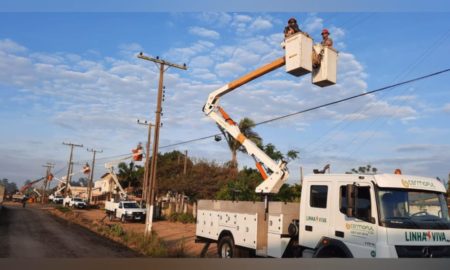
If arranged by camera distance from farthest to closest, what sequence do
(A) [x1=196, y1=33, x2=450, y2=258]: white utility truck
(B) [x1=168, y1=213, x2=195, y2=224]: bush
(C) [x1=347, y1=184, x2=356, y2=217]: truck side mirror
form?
(B) [x1=168, y1=213, x2=195, y2=224]: bush, (C) [x1=347, y1=184, x2=356, y2=217]: truck side mirror, (A) [x1=196, y1=33, x2=450, y2=258]: white utility truck

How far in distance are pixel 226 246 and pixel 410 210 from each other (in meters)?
5.27

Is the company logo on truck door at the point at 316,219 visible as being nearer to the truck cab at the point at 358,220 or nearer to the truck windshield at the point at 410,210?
the truck cab at the point at 358,220

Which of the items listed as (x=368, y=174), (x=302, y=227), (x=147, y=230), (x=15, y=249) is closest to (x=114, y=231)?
(x=147, y=230)

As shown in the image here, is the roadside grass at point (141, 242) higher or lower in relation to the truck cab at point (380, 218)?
lower

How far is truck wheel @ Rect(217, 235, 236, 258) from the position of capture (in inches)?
429

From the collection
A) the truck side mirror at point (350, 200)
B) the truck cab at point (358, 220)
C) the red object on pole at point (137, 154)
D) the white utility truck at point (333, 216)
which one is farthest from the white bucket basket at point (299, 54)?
the red object on pole at point (137, 154)

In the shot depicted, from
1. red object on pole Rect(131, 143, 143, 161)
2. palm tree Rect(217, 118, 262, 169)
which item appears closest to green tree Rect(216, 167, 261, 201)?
palm tree Rect(217, 118, 262, 169)

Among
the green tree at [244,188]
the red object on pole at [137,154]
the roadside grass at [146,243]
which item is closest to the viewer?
the roadside grass at [146,243]

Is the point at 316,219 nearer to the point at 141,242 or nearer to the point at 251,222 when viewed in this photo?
the point at 251,222

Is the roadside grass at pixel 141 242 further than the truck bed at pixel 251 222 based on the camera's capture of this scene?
Yes

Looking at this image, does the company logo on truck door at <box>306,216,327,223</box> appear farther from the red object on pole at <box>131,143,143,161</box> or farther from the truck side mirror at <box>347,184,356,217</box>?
the red object on pole at <box>131,143,143,161</box>

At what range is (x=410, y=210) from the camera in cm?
759

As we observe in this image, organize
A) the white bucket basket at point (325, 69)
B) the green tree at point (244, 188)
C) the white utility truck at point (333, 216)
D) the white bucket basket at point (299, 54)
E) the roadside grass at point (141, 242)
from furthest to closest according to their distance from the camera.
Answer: the green tree at point (244, 188), the roadside grass at point (141, 242), the white bucket basket at point (325, 69), the white bucket basket at point (299, 54), the white utility truck at point (333, 216)

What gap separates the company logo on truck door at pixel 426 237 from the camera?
723 centimetres
